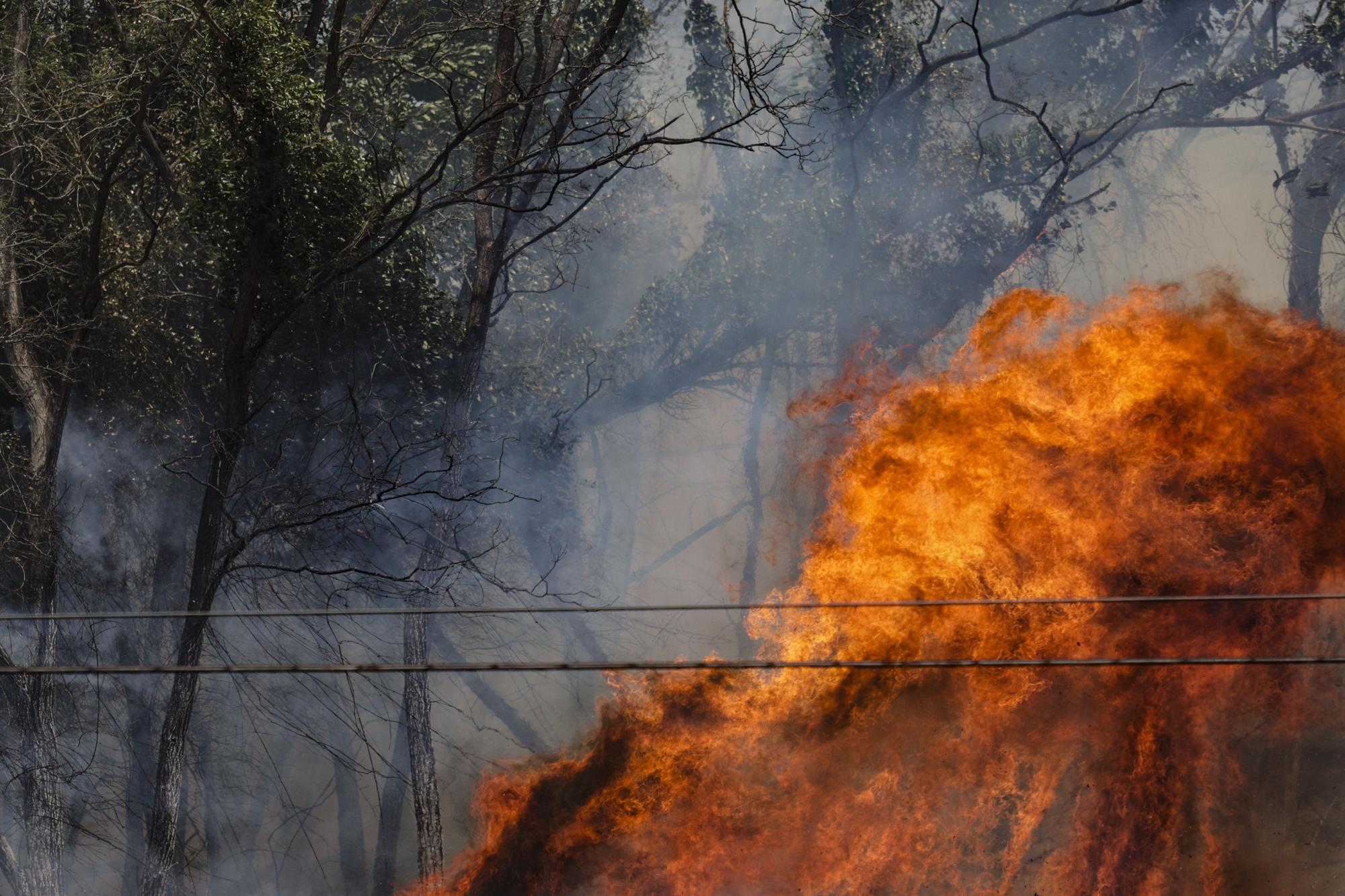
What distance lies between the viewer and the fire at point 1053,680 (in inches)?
509

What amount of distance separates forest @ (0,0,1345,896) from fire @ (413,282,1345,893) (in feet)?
0.31

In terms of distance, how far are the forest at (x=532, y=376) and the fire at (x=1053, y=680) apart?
93mm

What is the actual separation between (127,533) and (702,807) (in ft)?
33.8

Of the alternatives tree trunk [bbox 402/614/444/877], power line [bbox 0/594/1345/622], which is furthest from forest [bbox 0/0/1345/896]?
power line [bbox 0/594/1345/622]

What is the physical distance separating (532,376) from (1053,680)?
477 inches

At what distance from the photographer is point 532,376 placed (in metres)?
21.5

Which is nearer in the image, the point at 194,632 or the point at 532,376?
the point at 194,632

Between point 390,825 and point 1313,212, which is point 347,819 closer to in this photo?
point 390,825

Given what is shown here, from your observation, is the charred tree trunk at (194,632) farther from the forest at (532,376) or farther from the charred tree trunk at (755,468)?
the charred tree trunk at (755,468)

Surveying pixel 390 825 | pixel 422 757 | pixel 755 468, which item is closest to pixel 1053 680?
A: pixel 422 757

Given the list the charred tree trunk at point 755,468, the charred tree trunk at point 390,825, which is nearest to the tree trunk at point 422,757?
the charred tree trunk at point 390,825

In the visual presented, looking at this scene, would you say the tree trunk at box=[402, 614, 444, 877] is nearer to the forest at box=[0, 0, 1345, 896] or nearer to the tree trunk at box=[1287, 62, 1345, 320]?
the forest at box=[0, 0, 1345, 896]

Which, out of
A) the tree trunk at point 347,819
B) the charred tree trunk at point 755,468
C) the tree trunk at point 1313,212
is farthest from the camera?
the tree trunk at point 1313,212

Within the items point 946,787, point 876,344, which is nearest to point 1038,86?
point 876,344
